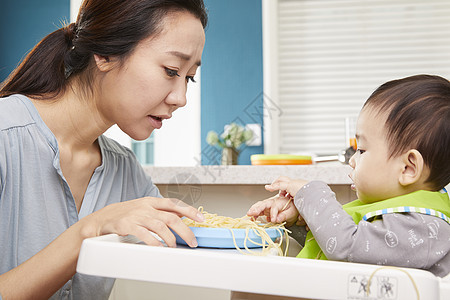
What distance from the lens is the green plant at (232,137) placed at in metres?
3.55

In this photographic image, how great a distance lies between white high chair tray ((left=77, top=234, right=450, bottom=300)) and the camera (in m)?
0.45

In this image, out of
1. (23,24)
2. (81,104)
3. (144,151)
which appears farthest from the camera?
(144,151)

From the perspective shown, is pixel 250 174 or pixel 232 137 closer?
pixel 250 174

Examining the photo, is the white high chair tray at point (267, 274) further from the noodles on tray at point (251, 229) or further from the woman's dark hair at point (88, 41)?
the woman's dark hair at point (88, 41)

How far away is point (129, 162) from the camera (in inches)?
49.6

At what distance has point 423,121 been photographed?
81cm

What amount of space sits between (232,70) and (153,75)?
9.86ft

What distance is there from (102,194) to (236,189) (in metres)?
0.45

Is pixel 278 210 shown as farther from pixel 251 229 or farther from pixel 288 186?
pixel 251 229

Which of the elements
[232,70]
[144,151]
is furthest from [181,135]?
[144,151]

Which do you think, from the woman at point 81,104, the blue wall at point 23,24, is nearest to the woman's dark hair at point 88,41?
the woman at point 81,104

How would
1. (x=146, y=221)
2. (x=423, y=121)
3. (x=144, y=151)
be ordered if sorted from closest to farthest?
1. (x=146, y=221)
2. (x=423, y=121)
3. (x=144, y=151)

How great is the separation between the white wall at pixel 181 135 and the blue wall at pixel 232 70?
0.27 feet

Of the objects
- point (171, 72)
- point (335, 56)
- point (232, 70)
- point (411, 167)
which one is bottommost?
point (411, 167)
